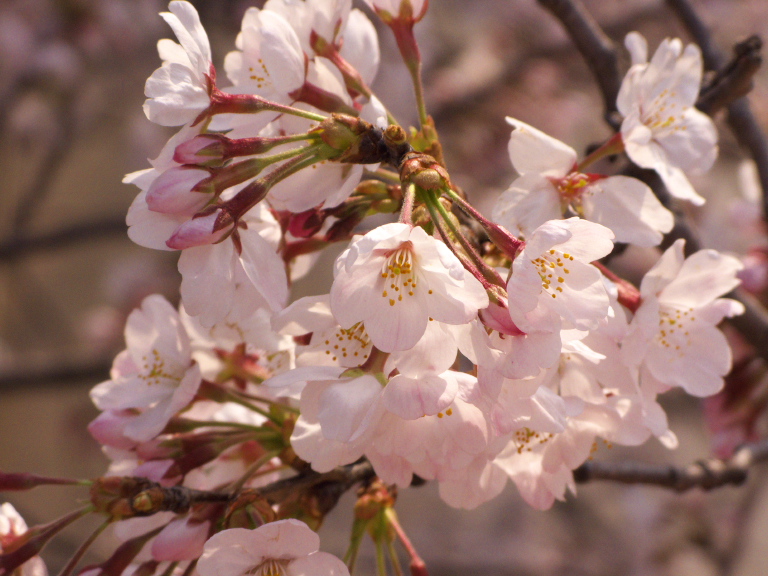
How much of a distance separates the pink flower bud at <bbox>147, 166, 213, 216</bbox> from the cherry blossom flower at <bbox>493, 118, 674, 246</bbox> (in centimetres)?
28

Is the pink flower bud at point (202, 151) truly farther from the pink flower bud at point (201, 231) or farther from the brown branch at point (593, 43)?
the brown branch at point (593, 43)

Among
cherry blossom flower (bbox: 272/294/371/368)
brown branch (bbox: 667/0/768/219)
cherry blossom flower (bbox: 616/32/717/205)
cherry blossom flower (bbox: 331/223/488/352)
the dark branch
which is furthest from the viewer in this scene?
the dark branch

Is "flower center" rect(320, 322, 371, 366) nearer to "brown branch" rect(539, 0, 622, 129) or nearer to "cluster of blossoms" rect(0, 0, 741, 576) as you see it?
"cluster of blossoms" rect(0, 0, 741, 576)

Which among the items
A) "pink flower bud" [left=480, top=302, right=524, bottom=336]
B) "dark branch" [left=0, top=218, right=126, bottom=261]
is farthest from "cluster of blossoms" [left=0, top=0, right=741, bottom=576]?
"dark branch" [left=0, top=218, right=126, bottom=261]

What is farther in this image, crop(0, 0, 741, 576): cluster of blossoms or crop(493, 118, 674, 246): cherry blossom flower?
crop(493, 118, 674, 246): cherry blossom flower

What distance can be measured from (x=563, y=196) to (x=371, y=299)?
27cm

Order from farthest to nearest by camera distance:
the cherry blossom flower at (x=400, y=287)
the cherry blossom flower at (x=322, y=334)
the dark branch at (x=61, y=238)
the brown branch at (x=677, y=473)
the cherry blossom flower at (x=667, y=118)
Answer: the dark branch at (x=61, y=238) < the brown branch at (x=677, y=473) < the cherry blossom flower at (x=667, y=118) < the cherry blossom flower at (x=322, y=334) < the cherry blossom flower at (x=400, y=287)

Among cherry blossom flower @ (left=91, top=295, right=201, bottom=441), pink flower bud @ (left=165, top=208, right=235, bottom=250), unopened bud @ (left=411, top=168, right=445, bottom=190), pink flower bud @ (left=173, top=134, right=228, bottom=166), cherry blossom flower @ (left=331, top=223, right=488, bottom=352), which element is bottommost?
cherry blossom flower @ (left=91, top=295, right=201, bottom=441)

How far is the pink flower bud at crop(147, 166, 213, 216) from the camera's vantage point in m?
0.54

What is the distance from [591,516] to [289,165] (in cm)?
364

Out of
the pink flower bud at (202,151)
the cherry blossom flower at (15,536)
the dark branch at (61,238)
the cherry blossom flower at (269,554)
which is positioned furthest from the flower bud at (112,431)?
the dark branch at (61,238)

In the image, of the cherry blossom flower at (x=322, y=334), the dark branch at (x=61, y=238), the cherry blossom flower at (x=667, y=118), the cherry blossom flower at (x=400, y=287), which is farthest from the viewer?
the dark branch at (x=61, y=238)

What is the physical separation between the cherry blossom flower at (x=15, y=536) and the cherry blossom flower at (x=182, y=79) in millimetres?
426

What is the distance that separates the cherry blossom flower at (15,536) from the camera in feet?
2.15
